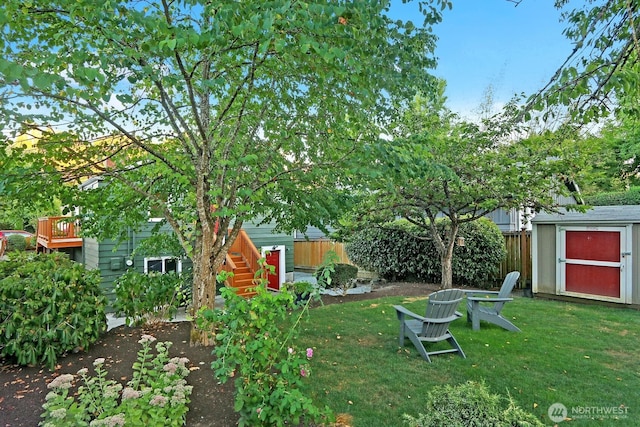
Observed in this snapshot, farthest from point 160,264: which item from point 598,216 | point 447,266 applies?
point 598,216

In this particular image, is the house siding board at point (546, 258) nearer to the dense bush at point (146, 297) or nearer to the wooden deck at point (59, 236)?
the dense bush at point (146, 297)

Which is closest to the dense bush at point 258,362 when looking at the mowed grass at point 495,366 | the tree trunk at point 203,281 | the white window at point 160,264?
the mowed grass at point 495,366

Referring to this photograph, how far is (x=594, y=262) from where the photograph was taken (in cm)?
717

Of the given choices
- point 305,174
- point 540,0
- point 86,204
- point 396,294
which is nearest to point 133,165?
point 86,204

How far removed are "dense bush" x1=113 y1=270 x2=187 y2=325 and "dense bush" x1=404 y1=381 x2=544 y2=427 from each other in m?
3.90

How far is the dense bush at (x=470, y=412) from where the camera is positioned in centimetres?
206

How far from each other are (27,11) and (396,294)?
310 inches

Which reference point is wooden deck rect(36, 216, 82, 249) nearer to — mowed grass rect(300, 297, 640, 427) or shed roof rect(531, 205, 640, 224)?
mowed grass rect(300, 297, 640, 427)

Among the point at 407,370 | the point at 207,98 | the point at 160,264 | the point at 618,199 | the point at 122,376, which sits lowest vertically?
the point at 407,370

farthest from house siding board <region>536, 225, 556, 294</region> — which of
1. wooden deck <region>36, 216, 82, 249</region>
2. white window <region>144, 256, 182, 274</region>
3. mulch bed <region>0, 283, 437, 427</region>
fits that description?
wooden deck <region>36, 216, 82, 249</region>

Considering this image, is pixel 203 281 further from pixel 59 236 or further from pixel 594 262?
pixel 59 236

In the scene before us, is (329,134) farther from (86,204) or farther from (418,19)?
(86,204)

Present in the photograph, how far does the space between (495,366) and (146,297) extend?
444 cm

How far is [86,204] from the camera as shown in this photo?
430cm
